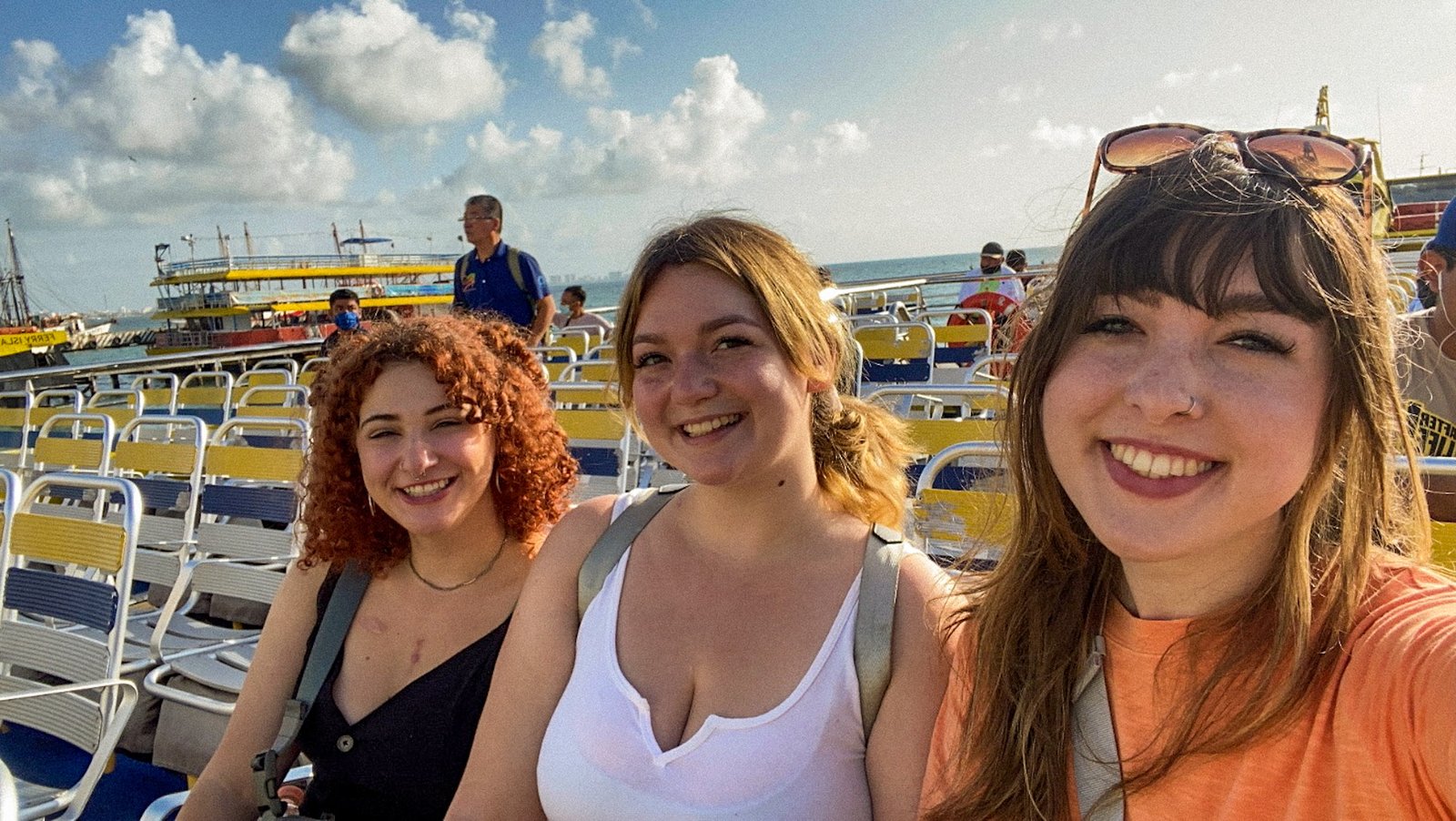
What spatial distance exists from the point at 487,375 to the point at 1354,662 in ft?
5.49

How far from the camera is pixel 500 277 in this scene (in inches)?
227

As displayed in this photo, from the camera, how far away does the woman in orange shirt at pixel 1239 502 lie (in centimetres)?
80

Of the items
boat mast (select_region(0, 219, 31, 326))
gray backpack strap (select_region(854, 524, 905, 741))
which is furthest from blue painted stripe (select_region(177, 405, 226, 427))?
boat mast (select_region(0, 219, 31, 326))

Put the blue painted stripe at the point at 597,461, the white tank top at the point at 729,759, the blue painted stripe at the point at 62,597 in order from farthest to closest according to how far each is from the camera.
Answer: the blue painted stripe at the point at 597,461 → the blue painted stripe at the point at 62,597 → the white tank top at the point at 729,759

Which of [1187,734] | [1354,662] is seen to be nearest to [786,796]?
[1187,734]

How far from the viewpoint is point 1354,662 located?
0.80 metres

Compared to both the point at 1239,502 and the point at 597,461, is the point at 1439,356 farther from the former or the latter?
the point at 597,461

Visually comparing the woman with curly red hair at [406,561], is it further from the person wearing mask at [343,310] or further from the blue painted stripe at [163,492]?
the person wearing mask at [343,310]

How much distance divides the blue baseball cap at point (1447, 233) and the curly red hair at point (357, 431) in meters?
2.61

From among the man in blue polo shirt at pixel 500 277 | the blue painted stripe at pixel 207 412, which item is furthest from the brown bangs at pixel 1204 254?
the blue painted stripe at pixel 207 412

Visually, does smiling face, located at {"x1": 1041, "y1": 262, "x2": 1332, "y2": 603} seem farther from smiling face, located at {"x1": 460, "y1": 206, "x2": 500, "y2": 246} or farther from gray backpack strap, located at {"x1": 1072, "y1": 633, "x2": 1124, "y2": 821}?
smiling face, located at {"x1": 460, "y1": 206, "x2": 500, "y2": 246}

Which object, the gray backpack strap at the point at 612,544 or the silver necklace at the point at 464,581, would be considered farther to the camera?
the silver necklace at the point at 464,581

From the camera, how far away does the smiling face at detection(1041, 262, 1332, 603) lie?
82cm

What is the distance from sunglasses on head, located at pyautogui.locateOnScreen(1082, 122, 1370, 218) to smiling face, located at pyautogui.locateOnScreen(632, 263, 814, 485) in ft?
2.10
